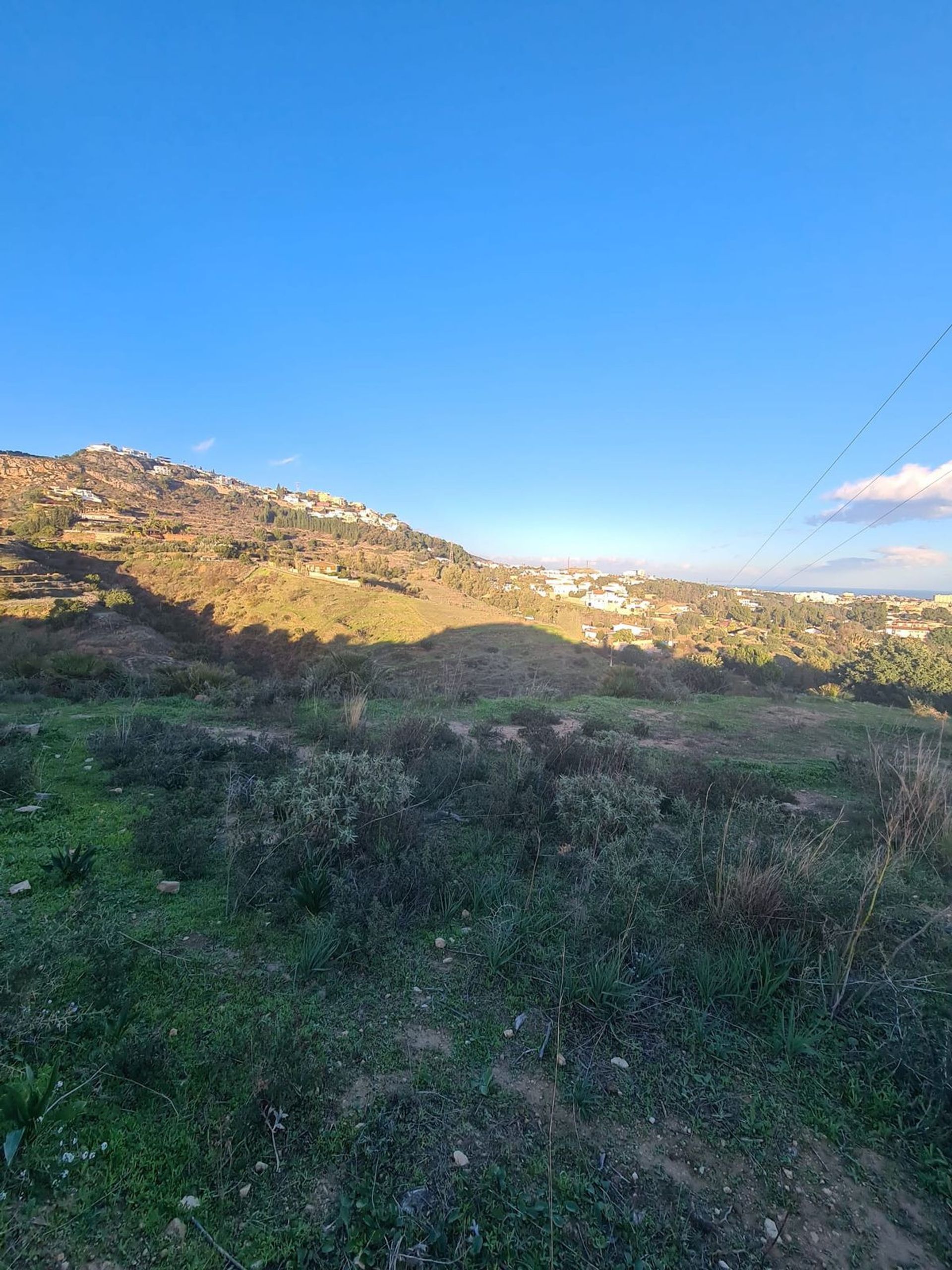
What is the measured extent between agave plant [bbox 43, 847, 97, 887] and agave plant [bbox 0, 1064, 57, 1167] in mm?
1640

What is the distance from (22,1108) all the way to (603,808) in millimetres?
3727

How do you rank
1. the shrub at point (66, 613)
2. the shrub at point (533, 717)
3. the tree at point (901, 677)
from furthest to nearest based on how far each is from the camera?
the tree at point (901, 677)
the shrub at point (66, 613)
the shrub at point (533, 717)

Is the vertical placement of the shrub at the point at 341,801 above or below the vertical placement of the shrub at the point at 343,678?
above

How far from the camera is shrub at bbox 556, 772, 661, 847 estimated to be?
13.5 ft

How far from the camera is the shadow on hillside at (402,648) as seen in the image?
15.8 m

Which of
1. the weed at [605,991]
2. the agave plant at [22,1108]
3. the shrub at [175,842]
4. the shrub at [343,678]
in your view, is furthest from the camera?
the shrub at [343,678]

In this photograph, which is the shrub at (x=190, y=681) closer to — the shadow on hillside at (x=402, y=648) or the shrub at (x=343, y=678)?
the shrub at (x=343, y=678)

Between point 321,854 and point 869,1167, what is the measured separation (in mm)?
3087

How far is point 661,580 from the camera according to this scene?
59.8 meters

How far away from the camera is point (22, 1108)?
1.51 metres

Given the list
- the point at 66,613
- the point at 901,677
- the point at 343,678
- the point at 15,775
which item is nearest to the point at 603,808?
the point at 15,775

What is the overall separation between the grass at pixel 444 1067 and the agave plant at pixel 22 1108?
1.9 inches

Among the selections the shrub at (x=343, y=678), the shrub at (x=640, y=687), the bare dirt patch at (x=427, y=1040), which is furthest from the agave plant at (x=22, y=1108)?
the shrub at (x=640, y=687)

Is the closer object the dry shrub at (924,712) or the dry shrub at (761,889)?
the dry shrub at (761,889)
